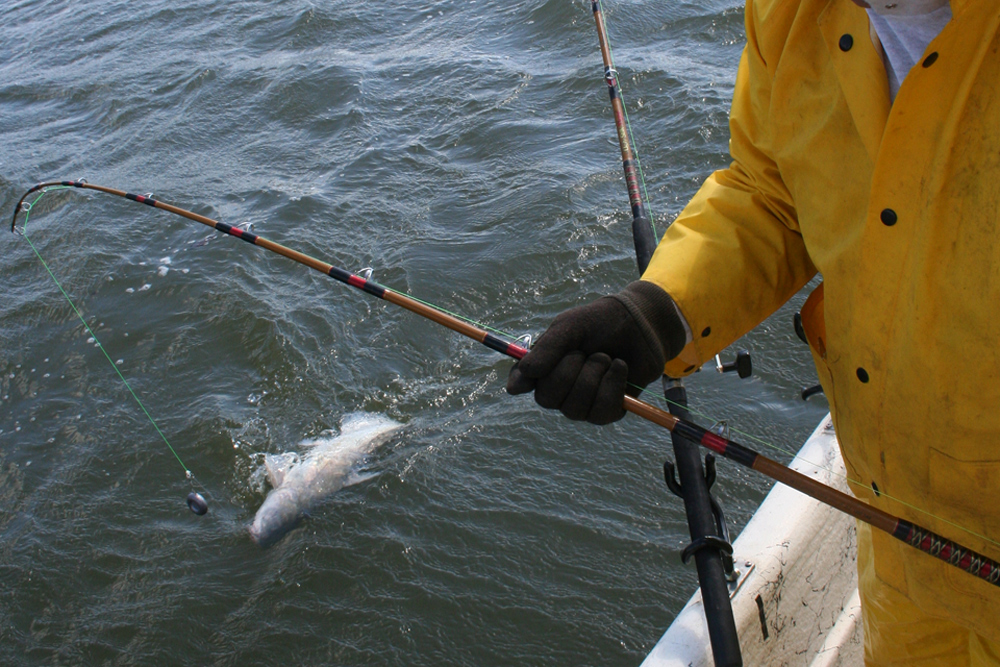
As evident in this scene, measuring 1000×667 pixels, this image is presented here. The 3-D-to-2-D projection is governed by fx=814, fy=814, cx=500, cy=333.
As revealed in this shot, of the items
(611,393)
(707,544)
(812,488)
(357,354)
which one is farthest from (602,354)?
(357,354)

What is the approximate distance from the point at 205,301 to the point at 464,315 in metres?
1.84

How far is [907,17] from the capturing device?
56.0 inches

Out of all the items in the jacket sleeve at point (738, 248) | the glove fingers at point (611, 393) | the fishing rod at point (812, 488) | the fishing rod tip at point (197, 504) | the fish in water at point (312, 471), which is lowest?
the fish in water at point (312, 471)

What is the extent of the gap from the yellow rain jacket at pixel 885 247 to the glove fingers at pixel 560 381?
12.1 inches

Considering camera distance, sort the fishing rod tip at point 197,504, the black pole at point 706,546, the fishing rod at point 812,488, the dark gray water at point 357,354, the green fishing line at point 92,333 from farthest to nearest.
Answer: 1. the green fishing line at point 92,333
2. the fishing rod tip at point 197,504
3. the dark gray water at point 357,354
4. the black pole at point 706,546
5. the fishing rod at point 812,488

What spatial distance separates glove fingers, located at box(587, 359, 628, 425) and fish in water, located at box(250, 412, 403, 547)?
252 cm

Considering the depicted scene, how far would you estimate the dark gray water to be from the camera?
3572 mm

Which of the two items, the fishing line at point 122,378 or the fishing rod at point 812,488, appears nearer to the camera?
the fishing rod at point 812,488

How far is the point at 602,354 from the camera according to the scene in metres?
1.93

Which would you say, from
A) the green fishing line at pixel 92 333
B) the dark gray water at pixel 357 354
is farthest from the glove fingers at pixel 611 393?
the green fishing line at pixel 92 333

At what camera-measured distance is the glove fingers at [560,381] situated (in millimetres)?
1897

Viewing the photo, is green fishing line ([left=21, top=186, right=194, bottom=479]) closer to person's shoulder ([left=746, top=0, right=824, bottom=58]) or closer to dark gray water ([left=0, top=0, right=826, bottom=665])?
dark gray water ([left=0, top=0, right=826, bottom=665])

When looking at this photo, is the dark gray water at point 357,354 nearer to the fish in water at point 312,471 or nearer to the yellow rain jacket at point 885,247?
the fish in water at point 312,471

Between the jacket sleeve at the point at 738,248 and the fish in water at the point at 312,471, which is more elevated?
the jacket sleeve at the point at 738,248
